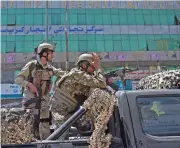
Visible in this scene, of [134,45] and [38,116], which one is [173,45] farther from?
[38,116]

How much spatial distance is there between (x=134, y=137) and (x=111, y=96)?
15.5 inches

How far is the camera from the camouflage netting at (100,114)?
232 centimetres

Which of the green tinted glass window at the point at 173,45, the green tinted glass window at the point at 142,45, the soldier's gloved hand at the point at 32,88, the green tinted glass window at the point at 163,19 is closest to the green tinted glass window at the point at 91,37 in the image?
the green tinted glass window at the point at 142,45

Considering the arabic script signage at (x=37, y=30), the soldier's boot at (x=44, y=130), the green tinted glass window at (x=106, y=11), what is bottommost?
the soldier's boot at (x=44, y=130)

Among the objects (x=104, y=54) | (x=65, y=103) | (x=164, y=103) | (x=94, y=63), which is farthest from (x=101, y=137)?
(x=104, y=54)

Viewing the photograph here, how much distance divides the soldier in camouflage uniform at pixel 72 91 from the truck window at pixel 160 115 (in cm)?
79

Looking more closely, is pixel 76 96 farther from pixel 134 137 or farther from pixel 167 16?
pixel 167 16

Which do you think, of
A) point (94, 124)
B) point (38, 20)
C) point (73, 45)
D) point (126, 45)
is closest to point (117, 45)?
point (126, 45)

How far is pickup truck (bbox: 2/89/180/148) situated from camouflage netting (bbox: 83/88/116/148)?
0.17 ft

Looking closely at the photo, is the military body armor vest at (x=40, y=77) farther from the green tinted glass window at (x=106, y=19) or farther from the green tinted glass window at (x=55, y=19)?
the green tinted glass window at (x=106, y=19)

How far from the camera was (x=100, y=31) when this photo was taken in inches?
1489

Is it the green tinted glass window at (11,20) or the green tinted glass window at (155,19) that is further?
the green tinted glass window at (155,19)

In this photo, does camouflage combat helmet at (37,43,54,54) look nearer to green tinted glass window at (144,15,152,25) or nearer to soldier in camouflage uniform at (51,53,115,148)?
soldier in camouflage uniform at (51,53,115,148)

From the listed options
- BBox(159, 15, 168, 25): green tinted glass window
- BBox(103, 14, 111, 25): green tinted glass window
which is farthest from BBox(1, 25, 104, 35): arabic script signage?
BBox(159, 15, 168, 25): green tinted glass window
